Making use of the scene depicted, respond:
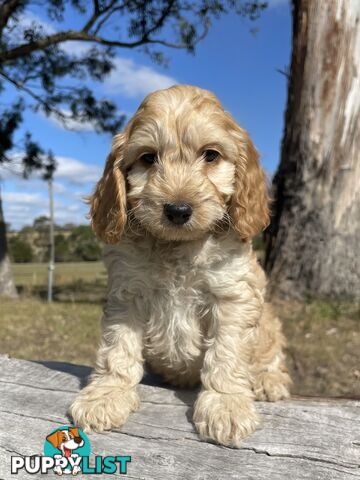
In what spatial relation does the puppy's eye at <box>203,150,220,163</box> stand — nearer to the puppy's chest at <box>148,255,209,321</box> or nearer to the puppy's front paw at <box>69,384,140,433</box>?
the puppy's chest at <box>148,255,209,321</box>

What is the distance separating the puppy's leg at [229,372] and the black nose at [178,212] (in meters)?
0.60

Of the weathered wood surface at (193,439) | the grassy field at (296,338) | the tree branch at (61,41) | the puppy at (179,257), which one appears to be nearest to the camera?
Answer: the weathered wood surface at (193,439)

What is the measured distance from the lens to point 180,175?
288 centimetres

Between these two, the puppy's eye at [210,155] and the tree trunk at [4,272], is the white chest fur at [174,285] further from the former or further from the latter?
the tree trunk at [4,272]

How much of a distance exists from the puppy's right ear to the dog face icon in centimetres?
114

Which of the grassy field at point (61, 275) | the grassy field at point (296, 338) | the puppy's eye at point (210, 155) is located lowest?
the grassy field at point (61, 275)

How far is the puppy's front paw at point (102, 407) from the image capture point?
9.18 ft

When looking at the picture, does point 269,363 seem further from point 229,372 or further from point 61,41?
point 61,41

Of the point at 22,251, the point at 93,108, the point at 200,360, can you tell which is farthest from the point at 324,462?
the point at 22,251

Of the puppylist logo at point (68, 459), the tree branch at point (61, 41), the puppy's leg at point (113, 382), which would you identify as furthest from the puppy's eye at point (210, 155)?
the tree branch at point (61, 41)

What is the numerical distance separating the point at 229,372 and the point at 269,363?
725mm

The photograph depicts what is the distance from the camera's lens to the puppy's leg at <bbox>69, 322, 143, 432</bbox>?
111 inches

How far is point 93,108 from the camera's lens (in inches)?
482

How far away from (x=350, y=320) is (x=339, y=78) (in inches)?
140
